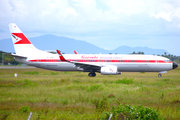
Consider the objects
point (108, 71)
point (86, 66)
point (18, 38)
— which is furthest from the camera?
point (18, 38)

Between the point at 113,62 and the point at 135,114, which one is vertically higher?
the point at 113,62

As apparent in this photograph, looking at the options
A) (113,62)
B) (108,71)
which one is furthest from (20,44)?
(113,62)

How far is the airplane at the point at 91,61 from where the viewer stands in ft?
118

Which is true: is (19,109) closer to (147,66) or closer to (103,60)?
(103,60)

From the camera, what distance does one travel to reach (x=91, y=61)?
36781mm

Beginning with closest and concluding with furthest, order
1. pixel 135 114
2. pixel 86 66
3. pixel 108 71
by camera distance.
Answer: pixel 135 114
pixel 108 71
pixel 86 66

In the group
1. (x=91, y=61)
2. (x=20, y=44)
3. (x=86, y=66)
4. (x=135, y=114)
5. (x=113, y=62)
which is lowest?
(x=135, y=114)

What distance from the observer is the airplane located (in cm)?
3609

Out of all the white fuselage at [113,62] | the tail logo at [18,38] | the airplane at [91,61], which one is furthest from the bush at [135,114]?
the tail logo at [18,38]

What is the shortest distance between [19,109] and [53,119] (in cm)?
349

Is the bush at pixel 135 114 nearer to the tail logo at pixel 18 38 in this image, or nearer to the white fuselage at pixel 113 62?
the white fuselage at pixel 113 62

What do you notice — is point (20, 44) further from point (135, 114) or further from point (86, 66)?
point (135, 114)

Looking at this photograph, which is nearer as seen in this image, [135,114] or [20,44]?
[135,114]

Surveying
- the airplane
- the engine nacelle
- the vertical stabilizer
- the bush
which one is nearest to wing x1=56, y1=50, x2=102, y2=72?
the airplane
